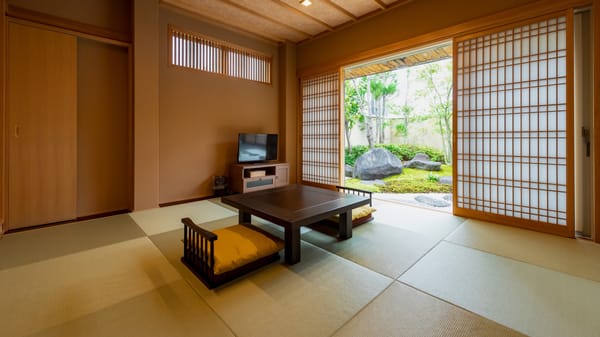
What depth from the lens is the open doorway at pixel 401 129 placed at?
7297 millimetres

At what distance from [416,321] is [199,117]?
4151 millimetres

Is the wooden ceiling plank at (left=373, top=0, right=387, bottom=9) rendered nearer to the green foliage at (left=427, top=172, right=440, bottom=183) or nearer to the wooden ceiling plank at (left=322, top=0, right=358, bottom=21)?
the wooden ceiling plank at (left=322, top=0, right=358, bottom=21)

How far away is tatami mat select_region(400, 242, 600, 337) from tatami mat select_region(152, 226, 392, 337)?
1.33 ft

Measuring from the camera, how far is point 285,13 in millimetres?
4074

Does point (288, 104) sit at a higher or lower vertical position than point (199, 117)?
higher

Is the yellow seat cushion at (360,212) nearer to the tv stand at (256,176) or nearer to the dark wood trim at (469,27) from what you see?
the tv stand at (256,176)

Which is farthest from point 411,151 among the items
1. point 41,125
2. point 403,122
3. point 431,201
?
point 41,125

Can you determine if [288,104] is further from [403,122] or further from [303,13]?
[403,122]

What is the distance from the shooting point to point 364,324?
4.57 feet

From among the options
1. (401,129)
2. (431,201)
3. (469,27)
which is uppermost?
(469,27)

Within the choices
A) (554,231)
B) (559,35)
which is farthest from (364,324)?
(559,35)

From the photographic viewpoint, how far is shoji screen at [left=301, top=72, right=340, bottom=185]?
16.0 feet

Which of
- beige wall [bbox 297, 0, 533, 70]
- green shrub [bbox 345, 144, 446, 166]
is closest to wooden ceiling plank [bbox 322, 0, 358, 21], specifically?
beige wall [bbox 297, 0, 533, 70]

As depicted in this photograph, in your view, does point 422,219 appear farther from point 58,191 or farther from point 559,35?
point 58,191
